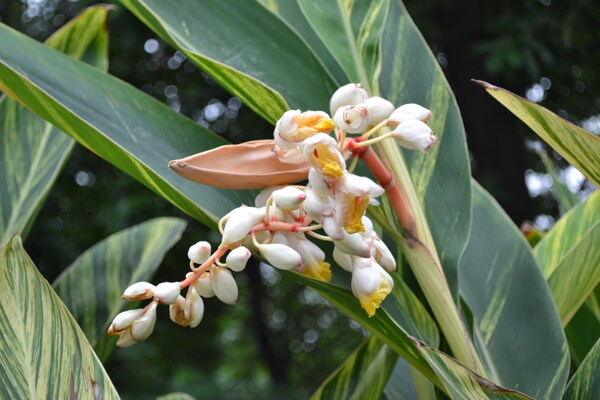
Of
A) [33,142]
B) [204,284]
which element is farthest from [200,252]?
[33,142]

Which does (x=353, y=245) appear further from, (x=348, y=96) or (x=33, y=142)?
(x=33, y=142)

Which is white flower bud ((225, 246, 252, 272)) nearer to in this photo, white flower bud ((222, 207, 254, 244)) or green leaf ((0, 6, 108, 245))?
white flower bud ((222, 207, 254, 244))

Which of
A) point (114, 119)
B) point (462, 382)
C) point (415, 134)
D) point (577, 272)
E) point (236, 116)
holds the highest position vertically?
point (114, 119)

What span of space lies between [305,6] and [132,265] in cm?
41

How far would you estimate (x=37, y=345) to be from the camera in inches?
17.6

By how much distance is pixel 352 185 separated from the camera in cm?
41

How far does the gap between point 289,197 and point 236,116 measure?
140 inches

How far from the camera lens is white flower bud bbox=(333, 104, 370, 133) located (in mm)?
452

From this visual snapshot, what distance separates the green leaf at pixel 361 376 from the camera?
2.15 feet

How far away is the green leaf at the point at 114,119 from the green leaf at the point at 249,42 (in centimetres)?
6

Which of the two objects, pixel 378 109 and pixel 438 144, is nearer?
pixel 378 109

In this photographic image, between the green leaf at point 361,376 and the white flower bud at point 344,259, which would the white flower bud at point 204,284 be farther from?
the green leaf at point 361,376

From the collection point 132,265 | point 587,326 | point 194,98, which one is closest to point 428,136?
point 587,326

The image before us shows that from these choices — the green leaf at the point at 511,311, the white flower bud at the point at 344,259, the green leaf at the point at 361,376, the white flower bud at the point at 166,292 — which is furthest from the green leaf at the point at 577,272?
the white flower bud at the point at 166,292
